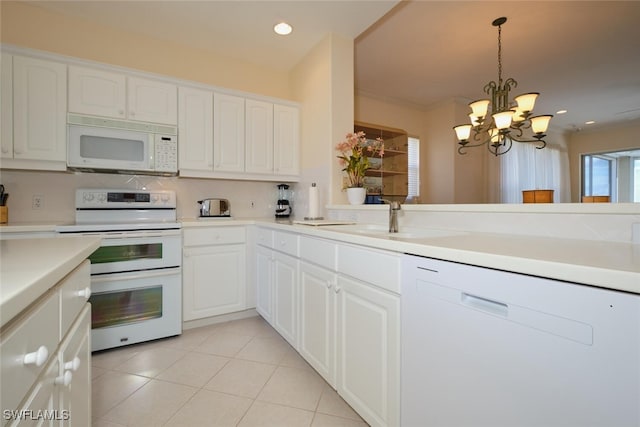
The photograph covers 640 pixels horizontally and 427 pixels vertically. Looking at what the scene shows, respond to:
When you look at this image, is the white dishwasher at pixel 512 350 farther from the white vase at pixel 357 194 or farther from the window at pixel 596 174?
the window at pixel 596 174

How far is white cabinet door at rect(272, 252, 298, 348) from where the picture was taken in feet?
6.00

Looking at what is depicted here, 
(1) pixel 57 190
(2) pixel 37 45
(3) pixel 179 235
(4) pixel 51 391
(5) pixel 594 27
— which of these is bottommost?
(4) pixel 51 391

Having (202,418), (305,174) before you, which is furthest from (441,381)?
(305,174)

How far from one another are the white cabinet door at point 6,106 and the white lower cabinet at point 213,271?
1284 mm

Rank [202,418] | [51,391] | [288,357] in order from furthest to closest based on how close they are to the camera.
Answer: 1. [288,357]
2. [202,418]
3. [51,391]

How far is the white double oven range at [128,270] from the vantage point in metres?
1.92

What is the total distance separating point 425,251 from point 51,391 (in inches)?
40.8

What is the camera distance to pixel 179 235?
2201mm

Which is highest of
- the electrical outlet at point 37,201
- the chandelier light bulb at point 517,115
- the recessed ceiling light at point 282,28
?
the recessed ceiling light at point 282,28

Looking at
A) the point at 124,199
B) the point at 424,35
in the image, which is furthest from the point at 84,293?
the point at 424,35

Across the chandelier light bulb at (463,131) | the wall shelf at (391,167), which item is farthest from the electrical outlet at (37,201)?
the chandelier light bulb at (463,131)

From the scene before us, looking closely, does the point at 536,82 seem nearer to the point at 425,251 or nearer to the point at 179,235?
the point at 425,251

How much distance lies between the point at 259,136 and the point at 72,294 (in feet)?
7.49

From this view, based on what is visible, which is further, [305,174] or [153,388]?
[305,174]
